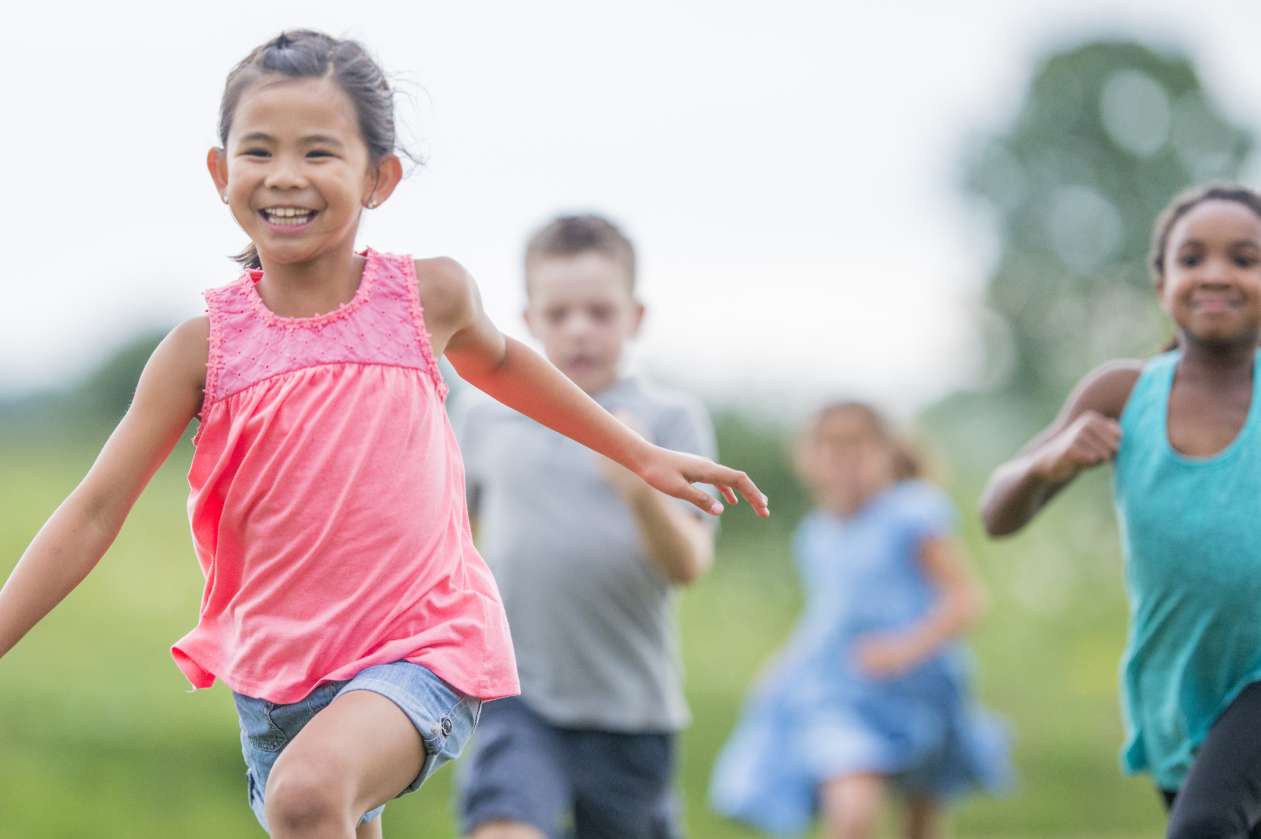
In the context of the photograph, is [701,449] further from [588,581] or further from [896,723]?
[896,723]

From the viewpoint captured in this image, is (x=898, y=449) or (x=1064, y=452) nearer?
(x=1064, y=452)

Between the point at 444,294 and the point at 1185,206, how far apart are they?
2.06 m

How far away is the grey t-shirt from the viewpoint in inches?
194

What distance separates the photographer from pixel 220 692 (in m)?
9.98

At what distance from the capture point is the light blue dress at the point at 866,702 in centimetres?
712

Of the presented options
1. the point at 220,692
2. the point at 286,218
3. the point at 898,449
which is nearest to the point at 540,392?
the point at 286,218

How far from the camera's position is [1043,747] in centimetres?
1206

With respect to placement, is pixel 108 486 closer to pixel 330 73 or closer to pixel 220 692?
pixel 330 73

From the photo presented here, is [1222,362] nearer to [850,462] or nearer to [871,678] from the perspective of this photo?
→ [871,678]

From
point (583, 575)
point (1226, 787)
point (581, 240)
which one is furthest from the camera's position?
point (581, 240)

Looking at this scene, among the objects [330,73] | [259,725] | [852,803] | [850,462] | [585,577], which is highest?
[330,73]

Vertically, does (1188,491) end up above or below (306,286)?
below

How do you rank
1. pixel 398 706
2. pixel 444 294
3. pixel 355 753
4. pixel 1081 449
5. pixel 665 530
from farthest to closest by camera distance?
pixel 665 530
pixel 1081 449
pixel 444 294
pixel 398 706
pixel 355 753

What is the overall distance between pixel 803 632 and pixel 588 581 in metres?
2.83
